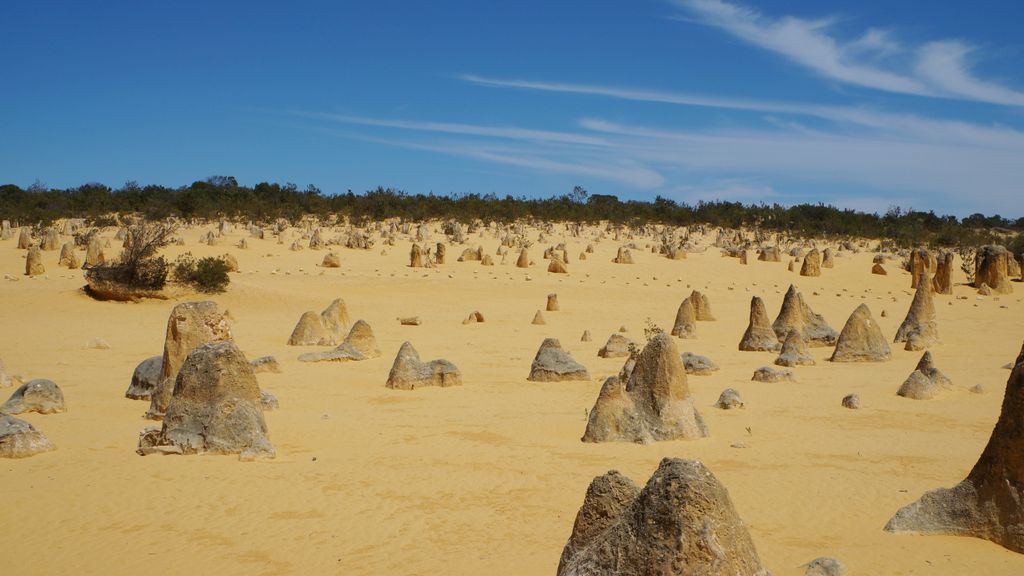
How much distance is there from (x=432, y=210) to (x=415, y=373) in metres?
44.1

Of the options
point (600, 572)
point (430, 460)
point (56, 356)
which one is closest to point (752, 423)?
point (430, 460)

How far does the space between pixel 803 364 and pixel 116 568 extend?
12675 millimetres

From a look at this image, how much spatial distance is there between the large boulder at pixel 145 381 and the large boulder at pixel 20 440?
2.86m

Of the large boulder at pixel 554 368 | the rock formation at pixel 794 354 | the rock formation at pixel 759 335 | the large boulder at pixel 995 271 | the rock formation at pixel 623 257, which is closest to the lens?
the large boulder at pixel 554 368

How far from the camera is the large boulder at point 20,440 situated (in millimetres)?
8539

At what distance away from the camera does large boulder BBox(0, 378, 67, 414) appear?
10.6 m

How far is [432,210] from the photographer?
56938 millimetres

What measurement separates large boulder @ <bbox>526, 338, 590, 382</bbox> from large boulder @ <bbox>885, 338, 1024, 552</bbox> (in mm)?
7931

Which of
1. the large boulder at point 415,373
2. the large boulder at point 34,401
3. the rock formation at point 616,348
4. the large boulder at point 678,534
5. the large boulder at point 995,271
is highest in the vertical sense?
the large boulder at point 995,271

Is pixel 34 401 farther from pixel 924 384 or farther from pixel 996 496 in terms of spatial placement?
pixel 924 384

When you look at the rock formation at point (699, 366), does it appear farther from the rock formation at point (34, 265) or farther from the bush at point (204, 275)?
the rock formation at point (34, 265)

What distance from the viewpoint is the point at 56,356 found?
16.2m

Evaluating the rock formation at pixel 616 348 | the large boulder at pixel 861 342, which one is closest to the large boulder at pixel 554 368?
the rock formation at pixel 616 348

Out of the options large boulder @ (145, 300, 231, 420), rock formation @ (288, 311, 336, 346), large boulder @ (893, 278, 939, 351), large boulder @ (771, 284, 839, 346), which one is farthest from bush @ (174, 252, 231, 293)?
large boulder @ (893, 278, 939, 351)
